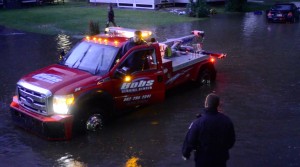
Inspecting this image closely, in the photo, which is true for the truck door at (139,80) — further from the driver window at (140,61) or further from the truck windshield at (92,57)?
the truck windshield at (92,57)

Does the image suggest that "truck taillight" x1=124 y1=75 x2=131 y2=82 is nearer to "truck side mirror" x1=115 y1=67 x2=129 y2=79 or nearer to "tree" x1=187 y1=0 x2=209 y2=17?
"truck side mirror" x1=115 y1=67 x2=129 y2=79

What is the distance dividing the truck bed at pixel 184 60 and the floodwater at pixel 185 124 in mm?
983

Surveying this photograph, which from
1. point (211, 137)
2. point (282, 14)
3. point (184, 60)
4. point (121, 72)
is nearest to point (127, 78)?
point (121, 72)

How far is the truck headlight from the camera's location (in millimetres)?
8523

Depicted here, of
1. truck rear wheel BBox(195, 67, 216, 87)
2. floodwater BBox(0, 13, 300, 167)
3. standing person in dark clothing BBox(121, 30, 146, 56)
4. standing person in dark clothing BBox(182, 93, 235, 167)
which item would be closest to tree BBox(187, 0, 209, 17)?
floodwater BBox(0, 13, 300, 167)

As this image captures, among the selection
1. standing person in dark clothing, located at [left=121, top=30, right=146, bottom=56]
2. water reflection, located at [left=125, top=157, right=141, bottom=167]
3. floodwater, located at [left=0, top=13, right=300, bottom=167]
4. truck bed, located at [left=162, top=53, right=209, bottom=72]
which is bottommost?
water reflection, located at [left=125, top=157, right=141, bottom=167]

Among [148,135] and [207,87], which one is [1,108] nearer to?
[148,135]

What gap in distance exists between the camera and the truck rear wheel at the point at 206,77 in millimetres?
12875

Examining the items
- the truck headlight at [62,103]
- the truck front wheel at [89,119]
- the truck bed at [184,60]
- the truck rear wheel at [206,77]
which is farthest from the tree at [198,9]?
the truck headlight at [62,103]

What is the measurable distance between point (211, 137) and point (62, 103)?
423cm

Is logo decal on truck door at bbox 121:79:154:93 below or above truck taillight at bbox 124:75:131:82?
below

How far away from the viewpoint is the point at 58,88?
864 cm

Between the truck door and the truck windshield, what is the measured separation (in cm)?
34

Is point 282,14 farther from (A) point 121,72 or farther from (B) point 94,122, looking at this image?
(B) point 94,122
